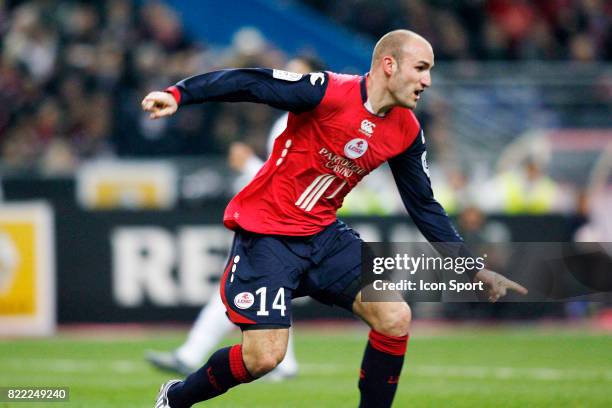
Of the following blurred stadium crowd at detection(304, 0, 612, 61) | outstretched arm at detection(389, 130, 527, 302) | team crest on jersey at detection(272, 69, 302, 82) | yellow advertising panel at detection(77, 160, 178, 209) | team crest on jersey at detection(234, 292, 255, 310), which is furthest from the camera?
blurred stadium crowd at detection(304, 0, 612, 61)

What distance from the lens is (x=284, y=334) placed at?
6277 millimetres

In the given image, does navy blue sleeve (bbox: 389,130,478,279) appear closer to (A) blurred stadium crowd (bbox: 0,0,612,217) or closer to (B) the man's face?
(B) the man's face

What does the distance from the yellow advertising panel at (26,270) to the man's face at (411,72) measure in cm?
858

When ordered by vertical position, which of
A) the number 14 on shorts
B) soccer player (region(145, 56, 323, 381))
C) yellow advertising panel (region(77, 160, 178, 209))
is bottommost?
the number 14 on shorts

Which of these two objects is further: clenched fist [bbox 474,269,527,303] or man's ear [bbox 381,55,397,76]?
clenched fist [bbox 474,269,527,303]

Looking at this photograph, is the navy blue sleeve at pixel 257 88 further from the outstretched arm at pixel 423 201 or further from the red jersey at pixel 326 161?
the outstretched arm at pixel 423 201

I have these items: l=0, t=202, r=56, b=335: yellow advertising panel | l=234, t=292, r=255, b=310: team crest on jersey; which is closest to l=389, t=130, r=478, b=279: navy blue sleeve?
l=234, t=292, r=255, b=310: team crest on jersey

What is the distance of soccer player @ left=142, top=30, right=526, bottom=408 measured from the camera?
20.4 ft

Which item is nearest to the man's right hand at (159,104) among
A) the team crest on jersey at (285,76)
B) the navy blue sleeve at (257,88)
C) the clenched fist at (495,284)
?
the navy blue sleeve at (257,88)

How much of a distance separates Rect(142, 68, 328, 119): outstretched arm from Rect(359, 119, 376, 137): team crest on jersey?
0.91 feet

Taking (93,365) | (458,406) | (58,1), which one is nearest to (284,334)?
(458,406)

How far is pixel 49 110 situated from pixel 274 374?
780 cm

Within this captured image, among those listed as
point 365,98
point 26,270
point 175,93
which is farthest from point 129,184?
point 175,93

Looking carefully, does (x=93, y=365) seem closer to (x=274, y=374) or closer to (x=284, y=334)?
(x=274, y=374)
